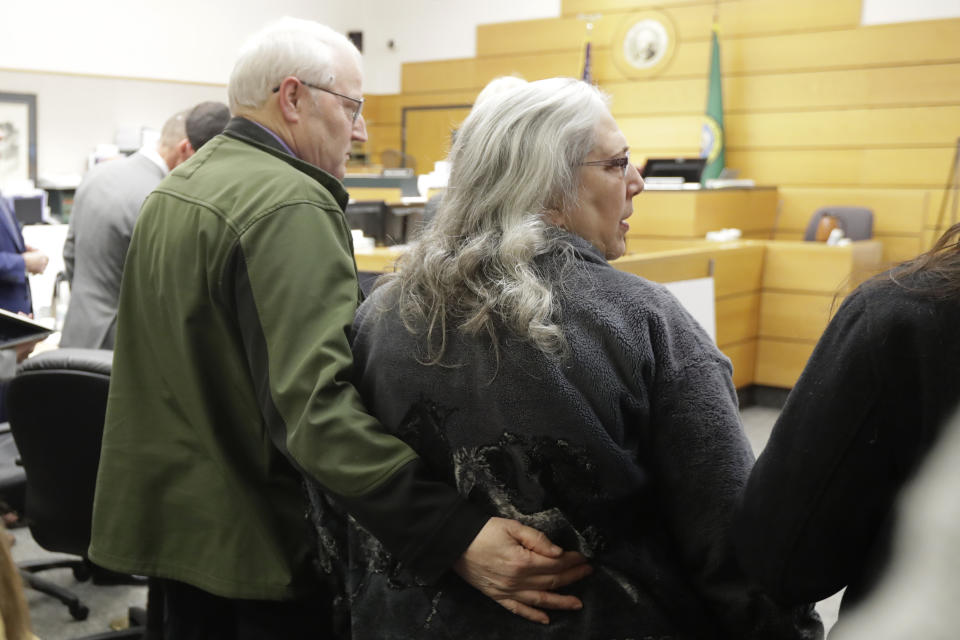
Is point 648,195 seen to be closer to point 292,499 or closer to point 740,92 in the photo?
point 740,92

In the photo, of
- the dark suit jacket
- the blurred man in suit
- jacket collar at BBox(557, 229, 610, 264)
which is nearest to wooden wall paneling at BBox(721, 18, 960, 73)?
the blurred man in suit

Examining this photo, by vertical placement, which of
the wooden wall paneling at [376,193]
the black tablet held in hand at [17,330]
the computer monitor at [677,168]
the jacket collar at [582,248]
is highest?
the computer monitor at [677,168]

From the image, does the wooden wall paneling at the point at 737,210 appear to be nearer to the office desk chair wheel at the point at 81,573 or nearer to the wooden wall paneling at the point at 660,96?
the wooden wall paneling at the point at 660,96

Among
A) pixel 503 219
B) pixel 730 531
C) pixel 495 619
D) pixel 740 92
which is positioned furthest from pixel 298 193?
pixel 740 92

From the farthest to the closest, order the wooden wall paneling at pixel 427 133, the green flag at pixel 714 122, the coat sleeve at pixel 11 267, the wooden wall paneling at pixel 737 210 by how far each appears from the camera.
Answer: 1. the wooden wall paneling at pixel 427 133
2. the green flag at pixel 714 122
3. the wooden wall paneling at pixel 737 210
4. the coat sleeve at pixel 11 267

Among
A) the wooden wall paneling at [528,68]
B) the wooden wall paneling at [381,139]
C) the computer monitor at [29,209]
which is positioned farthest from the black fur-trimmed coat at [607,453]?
the wooden wall paneling at [381,139]

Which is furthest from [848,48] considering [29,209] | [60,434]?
[60,434]

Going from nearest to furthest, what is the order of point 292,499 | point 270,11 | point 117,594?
point 292,499, point 117,594, point 270,11

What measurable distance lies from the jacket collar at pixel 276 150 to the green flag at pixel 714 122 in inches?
280

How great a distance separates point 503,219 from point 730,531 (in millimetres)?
513

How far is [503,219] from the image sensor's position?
50.0 inches

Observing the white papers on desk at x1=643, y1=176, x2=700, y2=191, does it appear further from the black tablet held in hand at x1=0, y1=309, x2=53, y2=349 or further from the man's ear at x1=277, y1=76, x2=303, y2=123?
the man's ear at x1=277, y1=76, x2=303, y2=123

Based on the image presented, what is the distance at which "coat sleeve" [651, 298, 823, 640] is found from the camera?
1.16 m

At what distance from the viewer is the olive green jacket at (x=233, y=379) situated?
4.31ft
